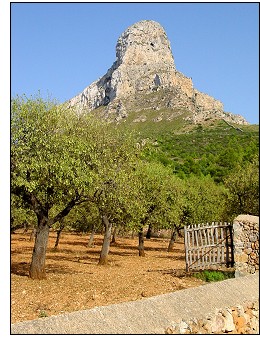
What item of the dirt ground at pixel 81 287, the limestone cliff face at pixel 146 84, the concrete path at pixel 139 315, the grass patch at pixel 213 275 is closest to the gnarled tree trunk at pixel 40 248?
the dirt ground at pixel 81 287

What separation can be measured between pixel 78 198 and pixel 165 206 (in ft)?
51.5

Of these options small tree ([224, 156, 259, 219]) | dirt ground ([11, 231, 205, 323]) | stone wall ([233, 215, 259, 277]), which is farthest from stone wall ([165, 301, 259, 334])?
small tree ([224, 156, 259, 219])

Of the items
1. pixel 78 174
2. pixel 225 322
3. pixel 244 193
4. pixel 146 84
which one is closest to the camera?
pixel 225 322

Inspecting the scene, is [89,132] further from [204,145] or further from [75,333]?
[204,145]

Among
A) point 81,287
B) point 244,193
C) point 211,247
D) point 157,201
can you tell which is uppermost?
point 244,193

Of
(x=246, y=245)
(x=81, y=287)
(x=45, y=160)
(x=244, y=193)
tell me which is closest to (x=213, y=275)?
(x=246, y=245)

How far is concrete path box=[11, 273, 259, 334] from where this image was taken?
4.53m

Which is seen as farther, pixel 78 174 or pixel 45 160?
pixel 78 174

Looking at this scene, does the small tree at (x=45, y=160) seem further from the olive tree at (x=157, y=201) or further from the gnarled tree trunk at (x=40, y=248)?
the olive tree at (x=157, y=201)

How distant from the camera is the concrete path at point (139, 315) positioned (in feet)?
14.9

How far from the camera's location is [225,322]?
20.4ft

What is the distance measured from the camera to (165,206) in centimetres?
3061

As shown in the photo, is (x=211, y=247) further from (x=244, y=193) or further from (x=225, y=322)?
(x=244, y=193)

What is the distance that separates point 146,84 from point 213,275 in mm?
130605
